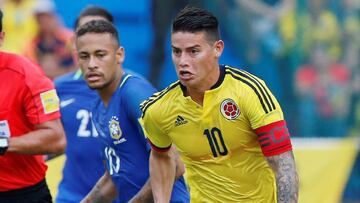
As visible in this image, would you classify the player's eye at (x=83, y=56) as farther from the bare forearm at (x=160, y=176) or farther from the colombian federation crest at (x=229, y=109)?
the colombian federation crest at (x=229, y=109)

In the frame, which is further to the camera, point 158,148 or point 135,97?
point 135,97

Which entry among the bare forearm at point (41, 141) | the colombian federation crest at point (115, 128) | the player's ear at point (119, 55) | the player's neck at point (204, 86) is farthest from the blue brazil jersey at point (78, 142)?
the player's neck at point (204, 86)

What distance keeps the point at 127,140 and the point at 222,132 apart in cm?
103

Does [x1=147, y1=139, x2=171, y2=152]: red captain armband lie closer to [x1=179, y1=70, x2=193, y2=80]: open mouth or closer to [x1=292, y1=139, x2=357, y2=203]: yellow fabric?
[x1=179, y1=70, x2=193, y2=80]: open mouth

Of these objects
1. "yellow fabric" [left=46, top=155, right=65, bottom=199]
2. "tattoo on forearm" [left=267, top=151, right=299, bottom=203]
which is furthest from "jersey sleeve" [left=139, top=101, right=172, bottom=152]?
"yellow fabric" [left=46, top=155, right=65, bottom=199]

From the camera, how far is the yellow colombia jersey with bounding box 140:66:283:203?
6508 millimetres

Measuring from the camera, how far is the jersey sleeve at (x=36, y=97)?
287 inches

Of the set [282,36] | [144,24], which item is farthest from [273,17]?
[144,24]

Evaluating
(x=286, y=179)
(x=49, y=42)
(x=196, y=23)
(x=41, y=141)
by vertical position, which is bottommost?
(x=49, y=42)

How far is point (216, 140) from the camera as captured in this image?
670cm

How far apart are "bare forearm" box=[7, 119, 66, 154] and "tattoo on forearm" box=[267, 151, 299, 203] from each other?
5.54 ft

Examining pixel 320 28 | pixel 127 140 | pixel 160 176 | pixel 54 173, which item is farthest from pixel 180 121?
pixel 320 28

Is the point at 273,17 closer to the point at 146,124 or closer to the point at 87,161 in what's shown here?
the point at 87,161

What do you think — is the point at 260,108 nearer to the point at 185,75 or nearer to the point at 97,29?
Result: the point at 185,75
